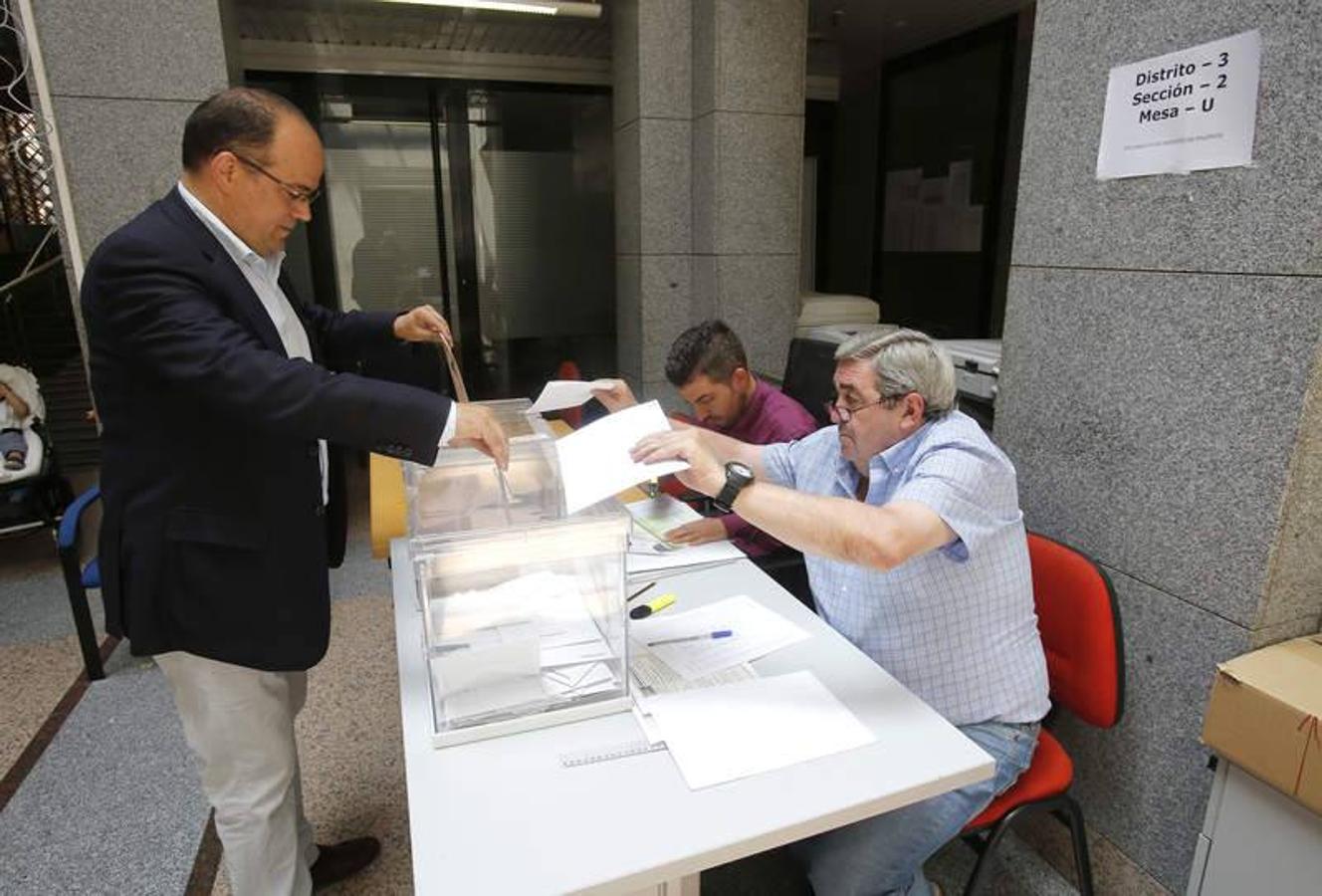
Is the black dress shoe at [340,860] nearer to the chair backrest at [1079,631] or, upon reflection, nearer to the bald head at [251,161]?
the bald head at [251,161]

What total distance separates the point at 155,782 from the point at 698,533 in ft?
5.54

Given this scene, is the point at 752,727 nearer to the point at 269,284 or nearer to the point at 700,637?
the point at 700,637

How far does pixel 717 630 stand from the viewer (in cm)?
143

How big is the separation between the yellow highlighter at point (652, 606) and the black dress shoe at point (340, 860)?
40.2 inches

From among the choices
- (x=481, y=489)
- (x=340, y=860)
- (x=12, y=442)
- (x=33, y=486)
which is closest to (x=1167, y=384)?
(x=481, y=489)

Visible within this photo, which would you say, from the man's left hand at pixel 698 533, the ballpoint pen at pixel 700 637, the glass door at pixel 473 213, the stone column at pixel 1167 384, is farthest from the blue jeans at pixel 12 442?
the stone column at pixel 1167 384

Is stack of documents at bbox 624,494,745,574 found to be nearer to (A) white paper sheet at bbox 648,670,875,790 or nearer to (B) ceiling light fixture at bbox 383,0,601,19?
Answer: (A) white paper sheet at bbox 648,670,875,790

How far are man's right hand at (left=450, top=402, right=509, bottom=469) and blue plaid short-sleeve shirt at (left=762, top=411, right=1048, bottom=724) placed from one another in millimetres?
622

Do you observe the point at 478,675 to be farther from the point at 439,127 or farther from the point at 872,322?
the point at 439,127

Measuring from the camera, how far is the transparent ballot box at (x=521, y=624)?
3.72ft

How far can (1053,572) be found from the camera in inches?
61.1

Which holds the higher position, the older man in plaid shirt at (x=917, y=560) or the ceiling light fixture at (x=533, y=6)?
the ceiling light fixture at (x=533, y=6)

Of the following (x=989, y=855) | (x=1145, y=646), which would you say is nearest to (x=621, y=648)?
(x=989, y=855)

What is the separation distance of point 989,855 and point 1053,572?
54 cm
